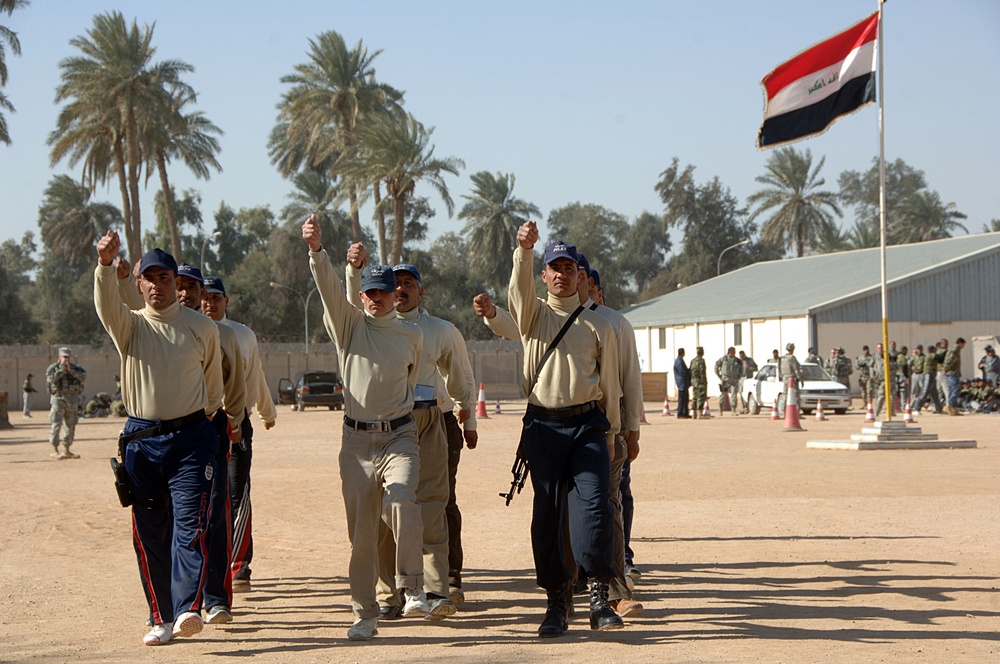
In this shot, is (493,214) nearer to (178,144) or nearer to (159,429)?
(178,144)

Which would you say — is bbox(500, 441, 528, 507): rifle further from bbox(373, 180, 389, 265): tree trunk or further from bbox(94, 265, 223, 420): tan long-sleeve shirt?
bbox(373, 180, 389, 265): tree trunk

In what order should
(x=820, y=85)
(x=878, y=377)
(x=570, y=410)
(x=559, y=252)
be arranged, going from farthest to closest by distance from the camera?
(x=878, y=377) → (x=820, y=85) → (x=559, y=252) → (x=570, y=410)

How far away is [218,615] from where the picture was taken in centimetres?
729

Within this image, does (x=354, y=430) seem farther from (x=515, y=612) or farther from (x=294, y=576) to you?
(x=294, y=576)

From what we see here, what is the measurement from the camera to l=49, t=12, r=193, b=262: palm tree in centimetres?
4384

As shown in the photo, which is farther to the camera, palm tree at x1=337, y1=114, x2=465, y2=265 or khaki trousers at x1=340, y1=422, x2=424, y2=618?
palm tree at x1=337, y1=114, x2=465, y2=265

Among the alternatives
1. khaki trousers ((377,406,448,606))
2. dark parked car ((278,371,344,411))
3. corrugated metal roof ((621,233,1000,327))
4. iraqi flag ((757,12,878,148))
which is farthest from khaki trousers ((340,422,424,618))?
corrugated metal roof ((621,233,1000,327))

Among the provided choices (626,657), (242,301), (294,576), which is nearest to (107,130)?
(242,301)

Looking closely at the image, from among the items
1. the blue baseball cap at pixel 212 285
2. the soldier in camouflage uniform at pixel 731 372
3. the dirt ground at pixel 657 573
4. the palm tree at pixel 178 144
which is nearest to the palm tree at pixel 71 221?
the palm tree at pixel 178 144

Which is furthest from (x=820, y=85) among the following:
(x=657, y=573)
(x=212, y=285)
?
(x=212, y=285)

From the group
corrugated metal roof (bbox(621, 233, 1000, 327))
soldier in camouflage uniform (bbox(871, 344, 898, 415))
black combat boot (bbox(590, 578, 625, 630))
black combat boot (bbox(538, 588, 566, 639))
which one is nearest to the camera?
black combat boot (bbox(538, 588, 566, 639))

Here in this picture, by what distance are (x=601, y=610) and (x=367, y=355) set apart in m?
2.00

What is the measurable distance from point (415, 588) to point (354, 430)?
102cm

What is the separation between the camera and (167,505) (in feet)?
23.3
